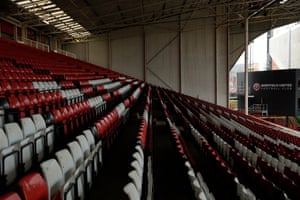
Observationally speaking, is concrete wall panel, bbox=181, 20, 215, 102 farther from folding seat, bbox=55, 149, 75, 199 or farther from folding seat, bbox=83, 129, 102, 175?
folding seat, bbox=55, 149, 75, 199

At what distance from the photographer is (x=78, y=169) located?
1.26 metres

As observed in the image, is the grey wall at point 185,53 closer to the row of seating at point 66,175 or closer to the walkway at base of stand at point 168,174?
the walkway at base of stand at point 168,174

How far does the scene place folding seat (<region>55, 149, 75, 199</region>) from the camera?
3.54 ft

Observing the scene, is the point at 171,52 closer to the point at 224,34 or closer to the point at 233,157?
the point at 224,34

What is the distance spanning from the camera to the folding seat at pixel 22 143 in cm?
140

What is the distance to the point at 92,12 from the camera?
891 cm

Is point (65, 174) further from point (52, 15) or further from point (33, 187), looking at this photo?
point (52, 15)

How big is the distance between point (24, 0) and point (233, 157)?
673 cm

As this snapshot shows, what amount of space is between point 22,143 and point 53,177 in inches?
21.2

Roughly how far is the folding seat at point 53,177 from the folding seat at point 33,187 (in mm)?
65

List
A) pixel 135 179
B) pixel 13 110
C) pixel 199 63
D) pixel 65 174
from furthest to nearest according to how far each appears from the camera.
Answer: pixel 199 63
pixel 13 110
pixel 65 174
pixel 135 179

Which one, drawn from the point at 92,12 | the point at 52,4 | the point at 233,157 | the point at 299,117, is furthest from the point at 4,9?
the point at 299,117

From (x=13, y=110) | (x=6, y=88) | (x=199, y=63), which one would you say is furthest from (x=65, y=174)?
(x=199, y=63)

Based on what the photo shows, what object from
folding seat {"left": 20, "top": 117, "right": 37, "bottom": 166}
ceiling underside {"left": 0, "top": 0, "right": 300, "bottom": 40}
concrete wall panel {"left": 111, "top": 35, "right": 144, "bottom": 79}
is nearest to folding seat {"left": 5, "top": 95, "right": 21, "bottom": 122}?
folding seat {"left": 20, "top": 117, "right": 37, "bottom": 166}
